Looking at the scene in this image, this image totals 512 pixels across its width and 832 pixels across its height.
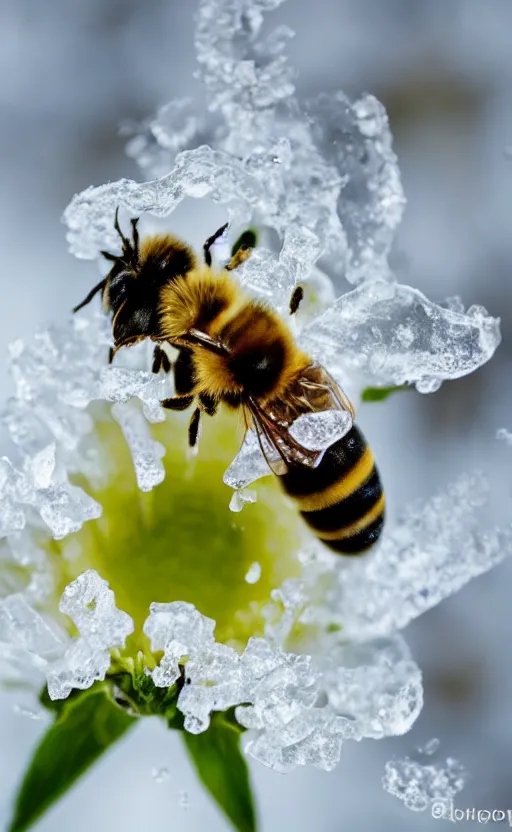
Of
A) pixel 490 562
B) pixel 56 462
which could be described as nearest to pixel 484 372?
pixel 490 562

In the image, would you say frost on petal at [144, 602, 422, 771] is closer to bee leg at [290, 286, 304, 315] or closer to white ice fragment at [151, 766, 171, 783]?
white ice fragment at [151, 766, 171, 783]

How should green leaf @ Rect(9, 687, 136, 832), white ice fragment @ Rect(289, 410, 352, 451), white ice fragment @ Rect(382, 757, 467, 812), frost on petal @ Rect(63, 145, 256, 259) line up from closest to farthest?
white ice fragment @ Rect(289, 410, 352, 451) → green leaf @ Rect(9, 687, 136, 832) → frost on petal @ Rect(63, 145, 256, 259) → white ice fragment @ Rect(382, 757, 467, 812)

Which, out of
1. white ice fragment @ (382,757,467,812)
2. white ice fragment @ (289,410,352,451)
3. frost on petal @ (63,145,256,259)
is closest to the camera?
white ice fragment @ (289,410,352,451)

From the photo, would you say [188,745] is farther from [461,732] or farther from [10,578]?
[461,732]

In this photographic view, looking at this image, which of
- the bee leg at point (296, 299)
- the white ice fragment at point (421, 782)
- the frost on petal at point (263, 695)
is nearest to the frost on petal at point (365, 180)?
the bee leg at point (296, 299)

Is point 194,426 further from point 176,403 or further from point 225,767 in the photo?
point 225,767

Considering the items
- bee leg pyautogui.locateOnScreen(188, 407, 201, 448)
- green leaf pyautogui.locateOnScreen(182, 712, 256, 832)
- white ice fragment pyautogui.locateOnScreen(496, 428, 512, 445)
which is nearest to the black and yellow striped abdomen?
bee leg pyautogui.locateOnScreen(188, 407, 201, 448)
